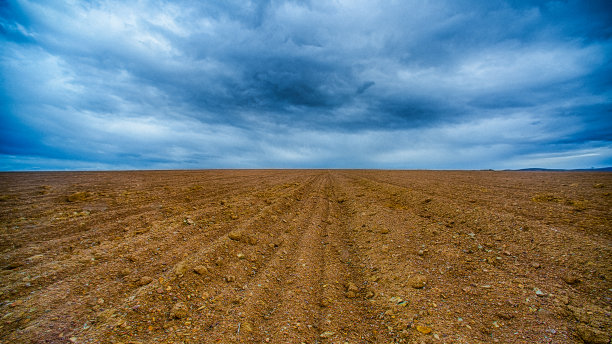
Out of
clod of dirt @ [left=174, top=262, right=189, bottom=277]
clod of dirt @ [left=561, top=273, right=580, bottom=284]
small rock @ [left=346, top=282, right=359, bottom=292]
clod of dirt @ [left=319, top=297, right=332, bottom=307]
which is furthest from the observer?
clod of dirt @ [left=174, top=262, right=189, bottom=277]

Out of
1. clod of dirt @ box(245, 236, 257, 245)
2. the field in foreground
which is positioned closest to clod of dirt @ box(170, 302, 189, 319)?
the field in foreground

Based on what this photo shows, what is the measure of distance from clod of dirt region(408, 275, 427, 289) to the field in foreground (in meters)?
0.01

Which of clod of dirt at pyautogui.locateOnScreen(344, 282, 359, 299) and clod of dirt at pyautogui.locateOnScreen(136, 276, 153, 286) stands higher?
clod of dirt at pyautogui.locateOnScreen(136, 276, 153, 286)

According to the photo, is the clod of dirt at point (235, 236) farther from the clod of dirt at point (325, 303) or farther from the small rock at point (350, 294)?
the small rock at point (350, 294)

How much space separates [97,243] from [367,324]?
584cm

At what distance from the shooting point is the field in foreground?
2623 mm

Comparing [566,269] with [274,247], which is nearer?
[566,269]

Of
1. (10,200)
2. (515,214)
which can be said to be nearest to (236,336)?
(515,214)

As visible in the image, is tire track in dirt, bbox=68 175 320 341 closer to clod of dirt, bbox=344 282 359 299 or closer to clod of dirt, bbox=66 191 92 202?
clod of dirt, bbox=344 282 359 299

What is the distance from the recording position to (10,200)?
31.4 ft

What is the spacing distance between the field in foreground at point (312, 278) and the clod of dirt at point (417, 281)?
1 cm

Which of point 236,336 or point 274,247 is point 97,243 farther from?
point 236,336

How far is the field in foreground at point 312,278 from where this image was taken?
2.62 meters

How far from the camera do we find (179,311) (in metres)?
2.92
